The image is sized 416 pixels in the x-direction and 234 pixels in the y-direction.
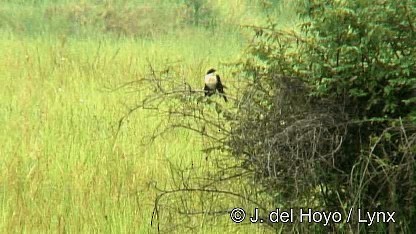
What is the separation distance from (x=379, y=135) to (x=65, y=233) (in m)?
1.46

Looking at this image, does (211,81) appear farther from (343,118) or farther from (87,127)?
(343,118)

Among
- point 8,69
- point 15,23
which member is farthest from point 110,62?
point 15,23

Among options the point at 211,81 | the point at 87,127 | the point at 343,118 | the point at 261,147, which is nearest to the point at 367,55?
the point at 343,118

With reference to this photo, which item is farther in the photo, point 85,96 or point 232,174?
point 85,96

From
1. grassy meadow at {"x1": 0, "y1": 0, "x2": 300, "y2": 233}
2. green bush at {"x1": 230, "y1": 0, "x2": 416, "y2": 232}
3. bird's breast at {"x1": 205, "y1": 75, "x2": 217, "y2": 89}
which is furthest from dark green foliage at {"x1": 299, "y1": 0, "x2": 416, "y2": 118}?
bird's breast at {"x1": 205, "y1": 75, "x2": 217, "y2": 89}

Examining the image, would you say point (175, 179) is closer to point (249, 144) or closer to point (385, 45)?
point (249, 144)

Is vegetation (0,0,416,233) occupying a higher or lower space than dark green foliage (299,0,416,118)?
lower

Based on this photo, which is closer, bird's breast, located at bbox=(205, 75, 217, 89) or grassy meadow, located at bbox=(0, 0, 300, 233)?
grassy meadow, located at bbox=(0, 0, 300, 233)

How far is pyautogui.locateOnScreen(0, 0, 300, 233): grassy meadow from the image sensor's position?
407cm

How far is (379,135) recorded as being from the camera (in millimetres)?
3539

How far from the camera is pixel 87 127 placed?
551cm

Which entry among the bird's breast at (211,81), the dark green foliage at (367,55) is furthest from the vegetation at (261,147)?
the bird's breast at (211,81)

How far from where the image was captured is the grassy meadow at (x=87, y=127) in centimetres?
407

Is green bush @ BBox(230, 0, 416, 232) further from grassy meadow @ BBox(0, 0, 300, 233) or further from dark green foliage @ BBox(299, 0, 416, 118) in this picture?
grassy meadow @ BBox(0, 0, 300, 233)
